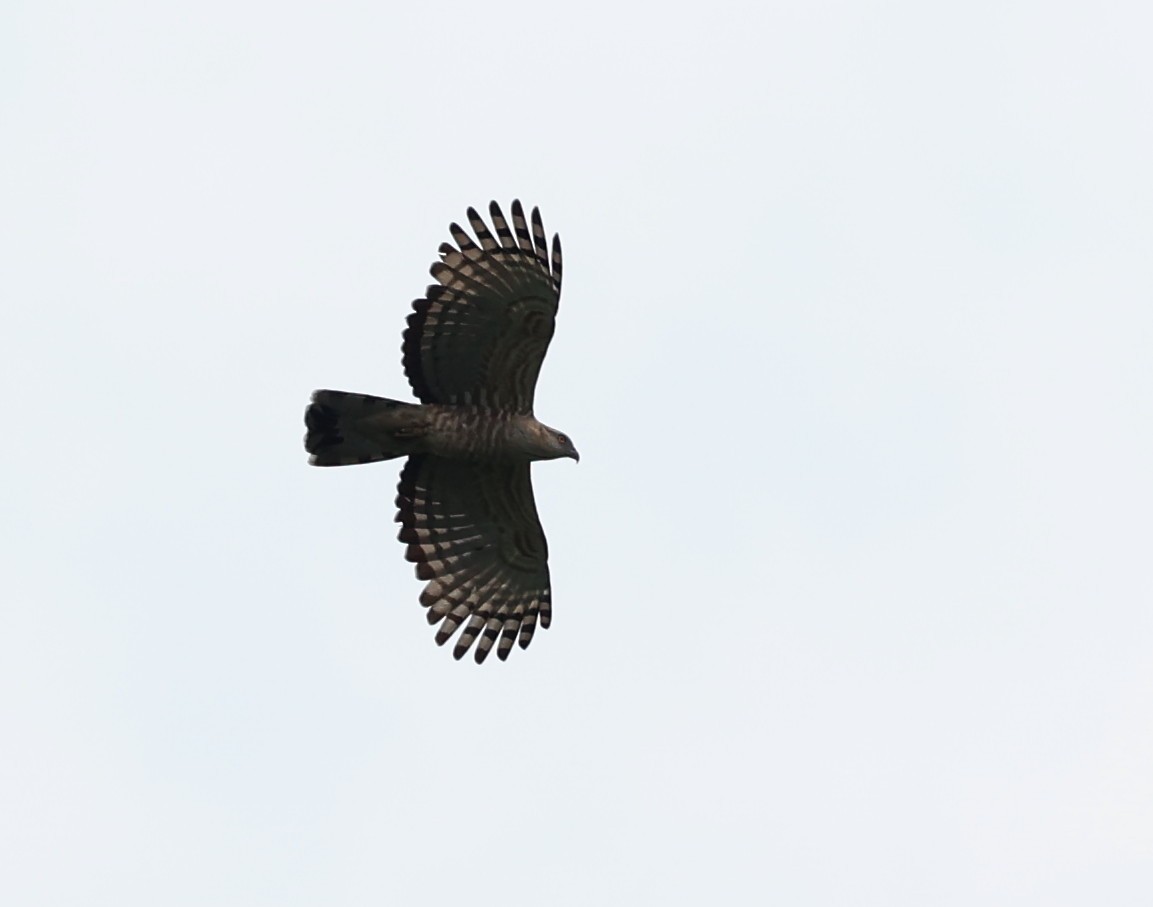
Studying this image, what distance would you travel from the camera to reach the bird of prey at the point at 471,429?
20906 mm

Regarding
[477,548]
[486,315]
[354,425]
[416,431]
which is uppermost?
[486,315]

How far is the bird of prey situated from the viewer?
68.6 feet

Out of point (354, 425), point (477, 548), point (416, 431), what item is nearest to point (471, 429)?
point (416, 431)

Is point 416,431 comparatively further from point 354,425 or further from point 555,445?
point 555,445

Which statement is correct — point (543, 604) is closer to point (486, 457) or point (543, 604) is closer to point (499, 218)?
point (486, 457)

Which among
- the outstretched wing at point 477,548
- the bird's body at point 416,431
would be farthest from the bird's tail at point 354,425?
the outstretched wing at point 477,548

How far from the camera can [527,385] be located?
21359mm

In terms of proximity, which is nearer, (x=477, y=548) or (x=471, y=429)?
(x=471, y=429)

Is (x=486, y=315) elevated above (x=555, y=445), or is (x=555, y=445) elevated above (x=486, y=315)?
(x=486, y=315)

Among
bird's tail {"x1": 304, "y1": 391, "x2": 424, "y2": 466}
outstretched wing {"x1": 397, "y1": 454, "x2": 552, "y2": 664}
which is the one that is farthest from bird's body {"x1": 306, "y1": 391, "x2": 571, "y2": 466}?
outstretched wing {"x1": 397, "y1": 454, "x2": 552, "y2": 664}

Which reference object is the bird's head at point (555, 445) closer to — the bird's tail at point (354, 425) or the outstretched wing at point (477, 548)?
the outstretched wing at point (477, 548)

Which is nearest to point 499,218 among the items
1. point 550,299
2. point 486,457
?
point 550,299

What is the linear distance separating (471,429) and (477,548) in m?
1.58

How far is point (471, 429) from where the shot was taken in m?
21.3
